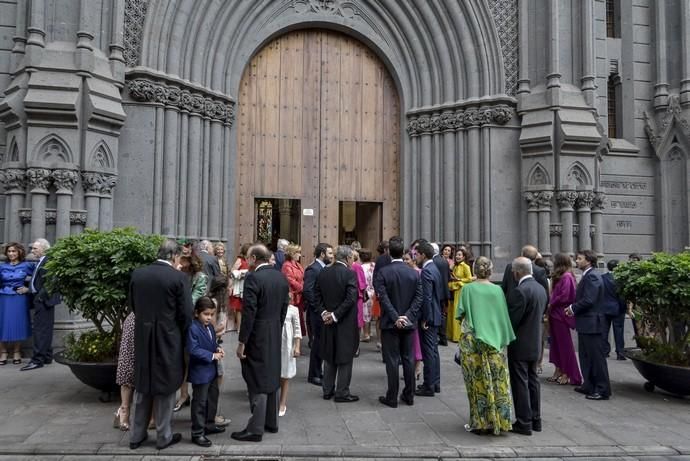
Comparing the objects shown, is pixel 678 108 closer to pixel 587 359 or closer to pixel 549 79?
pixel 549 79

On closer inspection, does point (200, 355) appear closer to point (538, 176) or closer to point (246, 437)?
point (246, 437)

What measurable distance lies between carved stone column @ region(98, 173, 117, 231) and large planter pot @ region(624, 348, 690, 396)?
27.2ft

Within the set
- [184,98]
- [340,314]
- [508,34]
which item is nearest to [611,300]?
[340,314]

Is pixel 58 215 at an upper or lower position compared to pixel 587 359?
upper

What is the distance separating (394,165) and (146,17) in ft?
19.5

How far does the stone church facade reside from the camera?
30.5 feet

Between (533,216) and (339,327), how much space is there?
6431 mm

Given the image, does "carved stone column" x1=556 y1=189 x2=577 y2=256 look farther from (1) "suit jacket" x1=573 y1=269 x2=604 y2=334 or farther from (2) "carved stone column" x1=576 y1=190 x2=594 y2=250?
(1) "suit jacket" x1=573 y1=269 x2=604 y2=334

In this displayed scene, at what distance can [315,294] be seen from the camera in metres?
6.36

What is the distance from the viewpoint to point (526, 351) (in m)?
Result: 4.94

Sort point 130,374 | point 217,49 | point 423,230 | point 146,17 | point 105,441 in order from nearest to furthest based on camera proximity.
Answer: point 105,441
point 130,374
point 146,17
point 217,49
point 423,230

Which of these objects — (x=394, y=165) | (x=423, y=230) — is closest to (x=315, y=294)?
(x=423, y=230)

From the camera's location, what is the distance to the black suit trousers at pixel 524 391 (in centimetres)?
491

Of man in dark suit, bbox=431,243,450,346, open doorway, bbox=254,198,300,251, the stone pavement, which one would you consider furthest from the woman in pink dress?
open doorway, bbox=254,198,300,251
